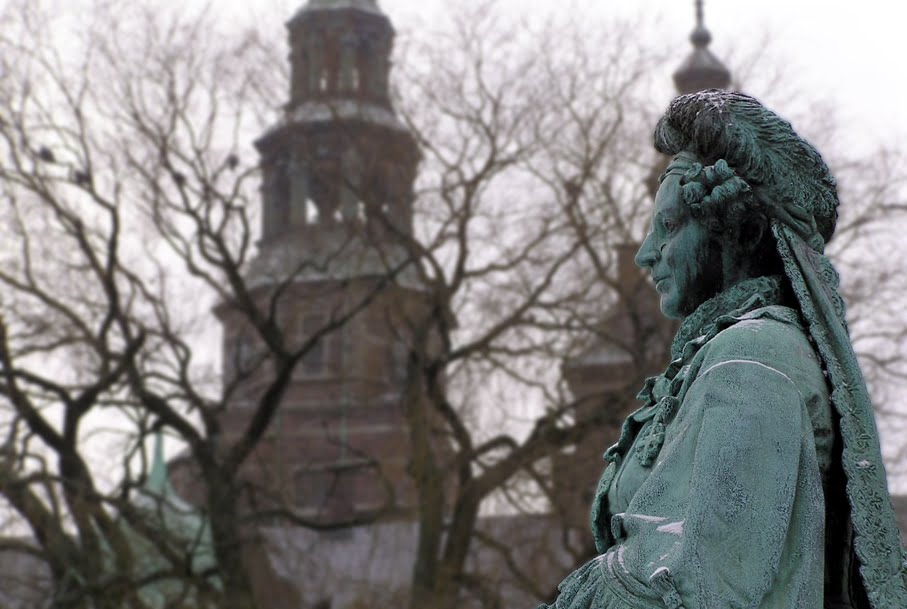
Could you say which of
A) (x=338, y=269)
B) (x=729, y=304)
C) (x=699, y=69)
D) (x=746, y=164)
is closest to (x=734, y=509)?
(x=729, y=304)

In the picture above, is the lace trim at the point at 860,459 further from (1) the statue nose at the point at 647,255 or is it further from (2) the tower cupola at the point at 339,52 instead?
(2) the tower cupola at the point at 339,52

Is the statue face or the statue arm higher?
the statue face

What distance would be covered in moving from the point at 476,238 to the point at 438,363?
70.1 inches

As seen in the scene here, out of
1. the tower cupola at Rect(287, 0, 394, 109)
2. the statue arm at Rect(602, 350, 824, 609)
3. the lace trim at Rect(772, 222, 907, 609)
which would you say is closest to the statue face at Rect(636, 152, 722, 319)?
the lace trim at Rect(772, 222, 907, 609)

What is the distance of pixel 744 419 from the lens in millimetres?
2650

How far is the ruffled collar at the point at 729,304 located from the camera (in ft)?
9.68

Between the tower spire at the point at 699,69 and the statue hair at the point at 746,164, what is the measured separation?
79.0ft

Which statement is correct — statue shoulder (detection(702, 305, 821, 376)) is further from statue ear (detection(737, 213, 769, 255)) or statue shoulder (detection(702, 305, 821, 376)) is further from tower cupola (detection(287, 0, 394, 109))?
tower cupola (detection(287, 0, 394, 109))

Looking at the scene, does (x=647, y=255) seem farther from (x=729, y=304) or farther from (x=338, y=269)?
(x=338, y=269)

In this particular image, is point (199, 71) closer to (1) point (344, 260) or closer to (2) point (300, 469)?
(1) point (344, 260)

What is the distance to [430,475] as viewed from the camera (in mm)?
22547

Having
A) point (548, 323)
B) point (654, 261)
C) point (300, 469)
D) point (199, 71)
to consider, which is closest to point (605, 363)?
point (548, 323)

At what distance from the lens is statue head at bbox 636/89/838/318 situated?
2.97m

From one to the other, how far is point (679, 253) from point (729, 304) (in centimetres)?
13
